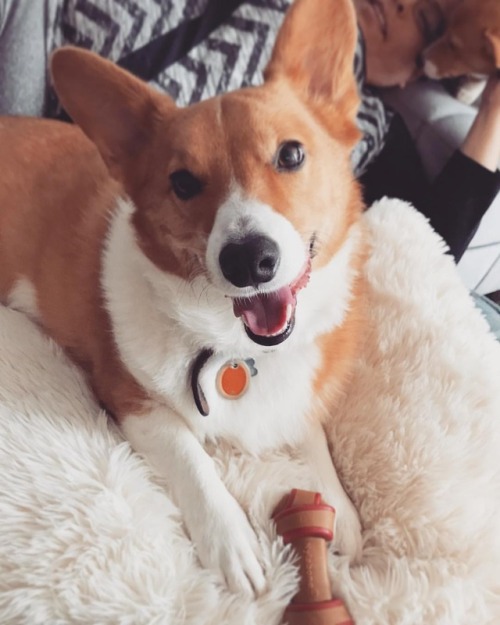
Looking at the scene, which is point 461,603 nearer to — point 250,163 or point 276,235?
point 276,235

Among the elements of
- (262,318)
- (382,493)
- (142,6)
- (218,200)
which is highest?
(142,6)

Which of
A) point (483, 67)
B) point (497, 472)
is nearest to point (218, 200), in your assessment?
point (497, 472)

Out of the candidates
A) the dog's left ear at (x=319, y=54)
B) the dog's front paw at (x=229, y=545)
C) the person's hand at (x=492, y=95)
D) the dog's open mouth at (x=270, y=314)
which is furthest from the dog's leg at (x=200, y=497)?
the person's hand at (x=492, y=95)

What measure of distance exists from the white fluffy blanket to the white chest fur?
0.24ft

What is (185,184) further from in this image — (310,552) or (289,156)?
(310,552)

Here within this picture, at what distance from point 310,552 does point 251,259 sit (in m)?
0.49

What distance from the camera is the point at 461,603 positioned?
3.07ft

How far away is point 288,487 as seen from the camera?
1119 millimetres

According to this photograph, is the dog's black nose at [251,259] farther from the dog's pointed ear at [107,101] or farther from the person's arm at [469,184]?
the person's arm at [469,184]

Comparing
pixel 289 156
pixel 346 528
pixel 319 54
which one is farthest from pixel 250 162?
pixel 346 528

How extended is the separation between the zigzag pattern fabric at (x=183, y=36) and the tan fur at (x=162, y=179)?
42 cm

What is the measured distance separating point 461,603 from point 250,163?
766 millimetres

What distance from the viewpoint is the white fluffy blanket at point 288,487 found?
35.2 inches

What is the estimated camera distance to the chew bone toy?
916mm
